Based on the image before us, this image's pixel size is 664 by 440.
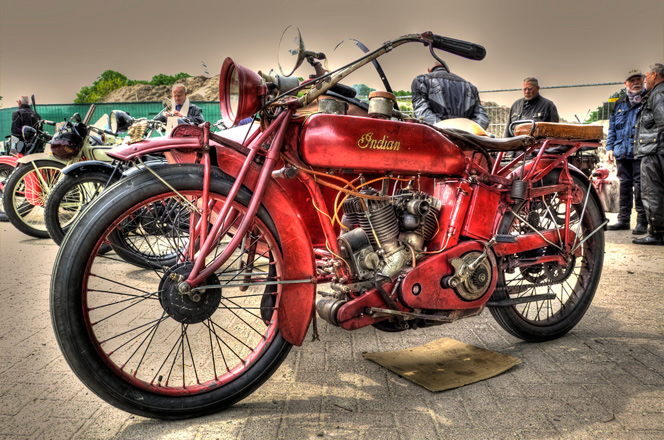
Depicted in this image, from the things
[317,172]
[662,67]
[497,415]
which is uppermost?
[662,67]

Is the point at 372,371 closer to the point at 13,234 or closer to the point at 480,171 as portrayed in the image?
the point at 480,171

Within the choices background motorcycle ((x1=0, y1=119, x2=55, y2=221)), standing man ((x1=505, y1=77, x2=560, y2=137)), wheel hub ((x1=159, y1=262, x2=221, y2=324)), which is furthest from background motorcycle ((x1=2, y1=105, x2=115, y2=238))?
standing man ((x1=505, y1=77, x2=560, y2=137))

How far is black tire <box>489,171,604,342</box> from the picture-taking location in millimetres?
2924

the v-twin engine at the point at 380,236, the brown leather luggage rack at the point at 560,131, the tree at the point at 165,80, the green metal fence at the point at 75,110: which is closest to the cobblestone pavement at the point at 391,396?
the v-twin engine at the point at 380,236

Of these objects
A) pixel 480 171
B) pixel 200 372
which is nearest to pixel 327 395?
pixel 200 372

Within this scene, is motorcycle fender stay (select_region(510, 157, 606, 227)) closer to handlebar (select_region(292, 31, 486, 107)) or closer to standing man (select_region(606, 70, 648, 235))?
handlebar (select_region(292, 31, 486, 107))

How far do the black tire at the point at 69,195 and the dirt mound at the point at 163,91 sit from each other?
30.5 metres

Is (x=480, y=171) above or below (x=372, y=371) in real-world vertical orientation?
above

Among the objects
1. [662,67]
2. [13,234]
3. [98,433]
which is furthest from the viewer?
[13,234]

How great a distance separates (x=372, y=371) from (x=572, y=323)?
139 cm

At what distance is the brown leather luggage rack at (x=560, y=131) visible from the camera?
281cm

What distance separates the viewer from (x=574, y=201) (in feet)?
10.2

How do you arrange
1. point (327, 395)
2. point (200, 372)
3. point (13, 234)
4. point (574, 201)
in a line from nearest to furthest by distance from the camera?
point (327, 395)
point (200, 372)
point (574, 201)
point (13, 234)

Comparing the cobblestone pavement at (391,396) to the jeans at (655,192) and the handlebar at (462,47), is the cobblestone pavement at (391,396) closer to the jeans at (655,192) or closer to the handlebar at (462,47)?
the handlebar at (462,47)
